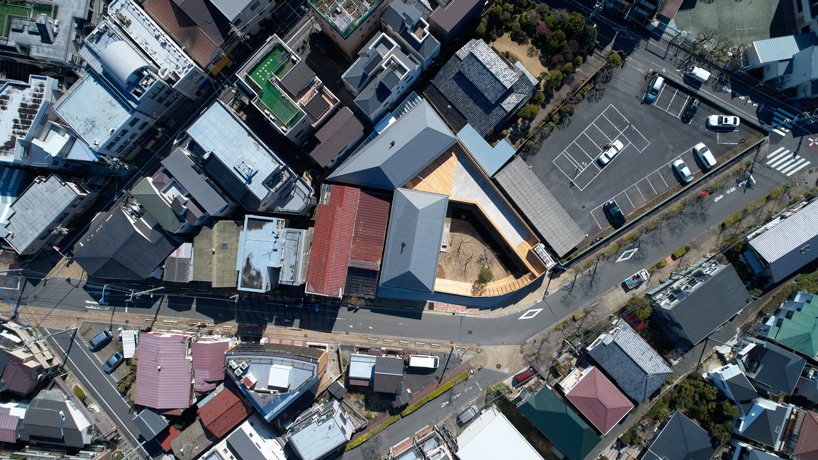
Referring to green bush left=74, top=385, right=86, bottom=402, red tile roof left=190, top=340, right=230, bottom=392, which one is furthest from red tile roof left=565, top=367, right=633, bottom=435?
green bush left=74, top=385, right=86, bottom=402

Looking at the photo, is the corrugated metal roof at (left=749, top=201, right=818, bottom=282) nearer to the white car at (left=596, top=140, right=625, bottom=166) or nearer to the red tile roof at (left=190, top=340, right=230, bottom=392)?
the white car at (left=596, top=140, right=625, bottom=166)

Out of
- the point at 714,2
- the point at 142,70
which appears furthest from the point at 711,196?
the point at 142,70

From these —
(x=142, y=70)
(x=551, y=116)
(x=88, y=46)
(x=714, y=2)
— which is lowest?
(x=714, y=2)

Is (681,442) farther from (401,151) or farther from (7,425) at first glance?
(7,425)

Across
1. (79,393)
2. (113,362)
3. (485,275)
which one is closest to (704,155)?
(485,275)

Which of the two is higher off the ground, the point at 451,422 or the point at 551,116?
the point at 551,116

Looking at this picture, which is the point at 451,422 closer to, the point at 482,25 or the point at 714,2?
the point at 482,25
